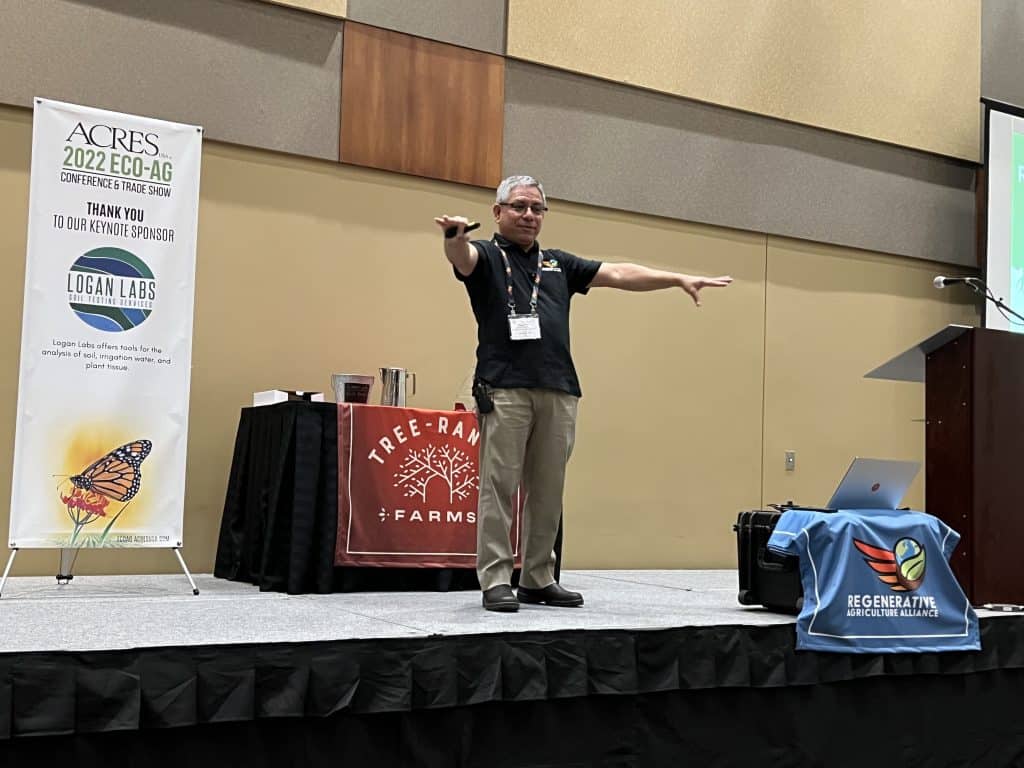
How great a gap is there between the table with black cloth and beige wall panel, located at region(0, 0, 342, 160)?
141 centimetres

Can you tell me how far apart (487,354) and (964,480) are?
1700 mm

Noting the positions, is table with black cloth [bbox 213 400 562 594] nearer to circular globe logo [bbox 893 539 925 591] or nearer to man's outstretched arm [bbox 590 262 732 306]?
man's outstretched arm [bbox 590 262 732 306]

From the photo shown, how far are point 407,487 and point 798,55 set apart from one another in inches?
145

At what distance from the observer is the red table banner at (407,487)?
427cm

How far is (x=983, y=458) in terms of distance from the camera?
3.93 meters

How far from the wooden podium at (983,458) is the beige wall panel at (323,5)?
295 centimetres

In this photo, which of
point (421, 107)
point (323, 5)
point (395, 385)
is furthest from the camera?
point (421, 107)

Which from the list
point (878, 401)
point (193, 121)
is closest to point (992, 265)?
point (878, 401)

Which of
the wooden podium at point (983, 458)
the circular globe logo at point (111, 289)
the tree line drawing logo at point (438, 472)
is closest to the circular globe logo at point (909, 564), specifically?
the wooden podium at point (983, 458)

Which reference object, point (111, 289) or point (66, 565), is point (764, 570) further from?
point (66, 565)

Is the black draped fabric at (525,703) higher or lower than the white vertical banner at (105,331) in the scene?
lower

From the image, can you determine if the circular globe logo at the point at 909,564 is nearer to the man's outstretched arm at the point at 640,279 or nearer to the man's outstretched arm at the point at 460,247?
the man's outstretched arm at the point at 640,279

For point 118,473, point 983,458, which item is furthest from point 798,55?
point 118,473

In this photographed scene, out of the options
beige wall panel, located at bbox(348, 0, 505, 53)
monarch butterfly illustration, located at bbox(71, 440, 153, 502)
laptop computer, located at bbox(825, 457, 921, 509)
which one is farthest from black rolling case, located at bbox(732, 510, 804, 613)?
beige wall panel, located at bbox(348, 0, 505, 53)
